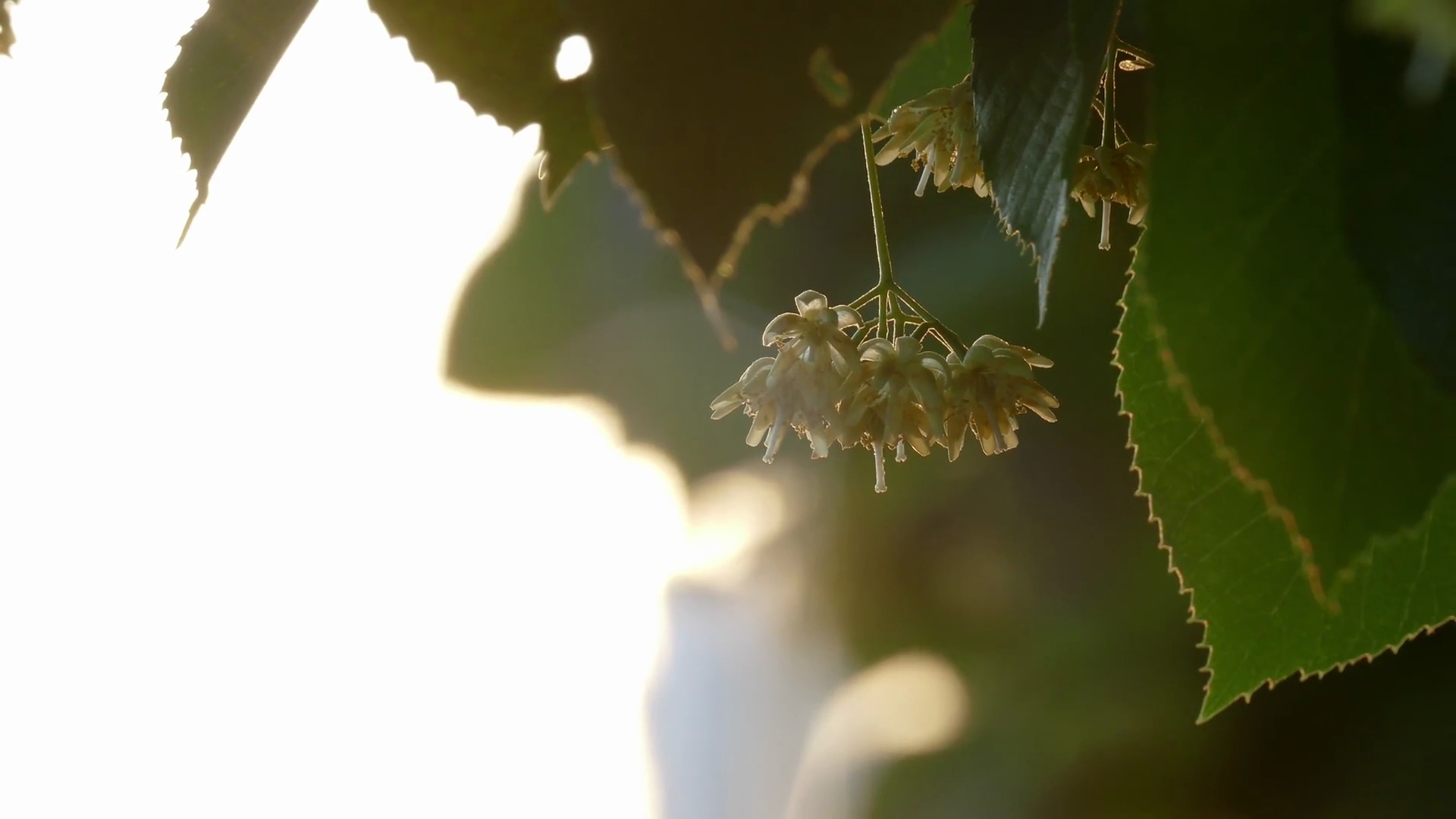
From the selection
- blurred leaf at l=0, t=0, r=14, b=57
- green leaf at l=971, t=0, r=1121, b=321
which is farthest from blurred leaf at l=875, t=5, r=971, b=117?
blurred leaf at l=0, t=0, r=14, b=57

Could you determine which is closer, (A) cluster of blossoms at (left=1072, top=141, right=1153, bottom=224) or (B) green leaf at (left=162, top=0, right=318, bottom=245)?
(B) green leaf at (left=162, top=0, right=318, bottom=245)

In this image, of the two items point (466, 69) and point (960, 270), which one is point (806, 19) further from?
point (960, 270)

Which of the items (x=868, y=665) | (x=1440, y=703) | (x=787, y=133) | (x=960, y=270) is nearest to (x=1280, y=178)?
(x=787, y=133)

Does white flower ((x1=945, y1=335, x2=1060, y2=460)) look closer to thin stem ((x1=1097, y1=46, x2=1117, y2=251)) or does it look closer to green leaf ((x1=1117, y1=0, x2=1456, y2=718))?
thin stem ((x1=1097, y1=46, x2=1117, y2=251))

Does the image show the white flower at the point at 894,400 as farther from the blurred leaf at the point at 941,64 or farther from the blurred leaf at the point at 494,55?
the blurred leaf at the point at 494,55

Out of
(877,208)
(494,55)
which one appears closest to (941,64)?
(877,208)

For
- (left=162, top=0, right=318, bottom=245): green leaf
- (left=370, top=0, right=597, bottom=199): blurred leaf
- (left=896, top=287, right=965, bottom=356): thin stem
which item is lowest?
(left=370, top=0, right=597, bottom=199): blurred leaf
